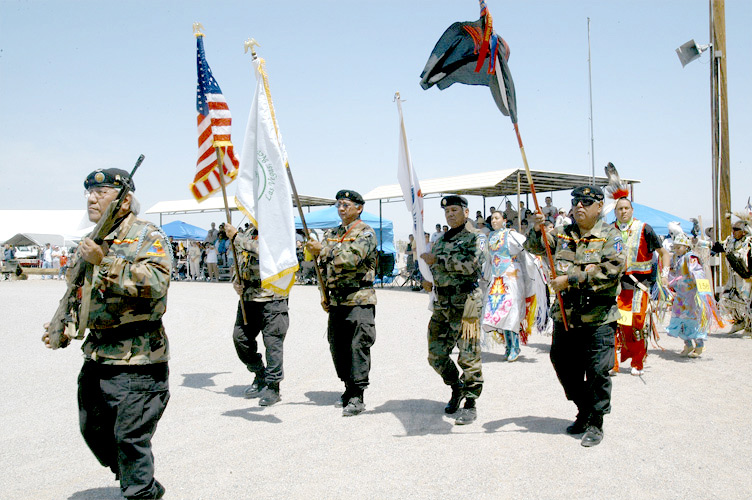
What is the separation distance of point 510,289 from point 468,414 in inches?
135

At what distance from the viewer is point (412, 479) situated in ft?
13.6

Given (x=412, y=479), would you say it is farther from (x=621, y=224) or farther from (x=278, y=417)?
(x=621, y=224)

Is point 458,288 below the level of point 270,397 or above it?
above

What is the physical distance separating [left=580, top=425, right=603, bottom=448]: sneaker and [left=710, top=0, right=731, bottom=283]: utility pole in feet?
31.2

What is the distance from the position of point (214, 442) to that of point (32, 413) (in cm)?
223

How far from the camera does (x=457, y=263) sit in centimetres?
558

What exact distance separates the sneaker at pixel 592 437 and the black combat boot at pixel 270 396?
2959 mm

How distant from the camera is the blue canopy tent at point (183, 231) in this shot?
27984 mm

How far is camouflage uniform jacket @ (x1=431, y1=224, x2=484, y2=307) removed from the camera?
557cm

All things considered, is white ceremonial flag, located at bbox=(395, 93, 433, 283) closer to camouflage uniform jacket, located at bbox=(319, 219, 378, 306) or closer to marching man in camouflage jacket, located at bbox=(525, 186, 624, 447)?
camouflage uniform jacket, located at bbox=(319, 219, 378, 306)

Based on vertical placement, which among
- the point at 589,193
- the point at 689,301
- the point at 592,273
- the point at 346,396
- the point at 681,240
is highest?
the point at 589,193

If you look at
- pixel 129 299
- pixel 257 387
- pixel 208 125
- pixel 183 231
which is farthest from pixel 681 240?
pixel 183 231

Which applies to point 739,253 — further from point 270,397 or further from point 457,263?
point 270,397

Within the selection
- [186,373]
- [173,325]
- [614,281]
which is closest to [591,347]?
[614,281]
